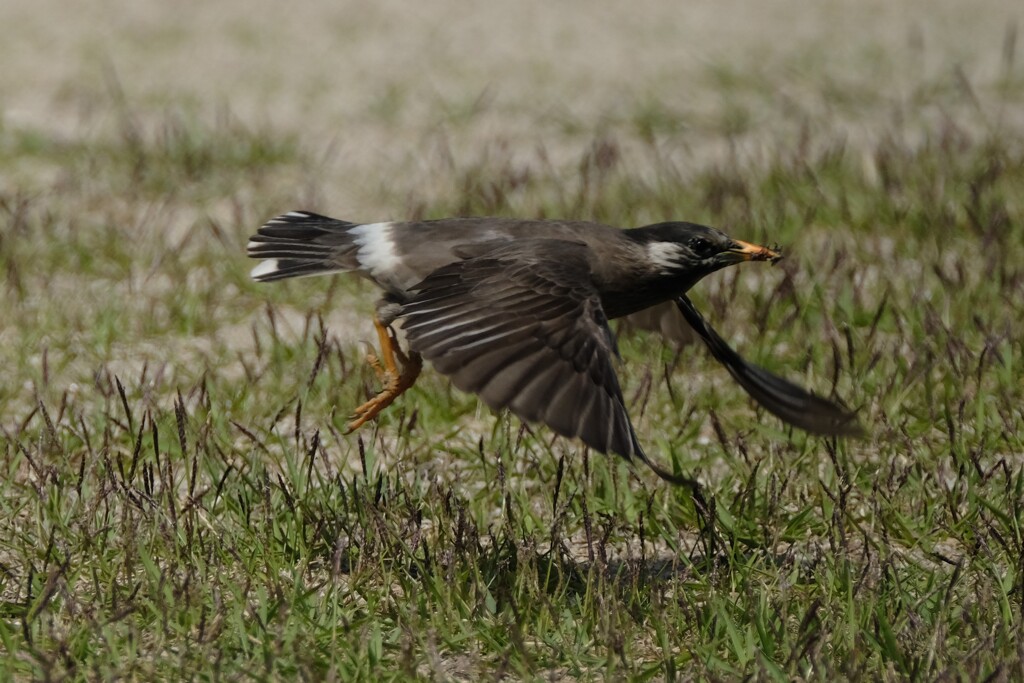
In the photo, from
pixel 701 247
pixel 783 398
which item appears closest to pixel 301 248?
pixel 701 247

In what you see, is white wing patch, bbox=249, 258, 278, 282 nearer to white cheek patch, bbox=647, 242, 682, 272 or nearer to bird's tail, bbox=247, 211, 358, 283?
bird's tail, bbox=247, 211, 358, 283

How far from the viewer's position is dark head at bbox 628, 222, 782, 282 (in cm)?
514

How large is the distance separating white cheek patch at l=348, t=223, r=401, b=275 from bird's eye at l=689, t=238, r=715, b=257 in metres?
1.02

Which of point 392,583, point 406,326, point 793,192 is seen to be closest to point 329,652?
point 392,583

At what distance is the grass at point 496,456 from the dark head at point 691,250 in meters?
0.51

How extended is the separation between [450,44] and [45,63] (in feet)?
9.78

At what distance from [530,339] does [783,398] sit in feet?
3.44

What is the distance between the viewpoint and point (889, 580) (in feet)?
14.0

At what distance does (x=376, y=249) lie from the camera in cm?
544

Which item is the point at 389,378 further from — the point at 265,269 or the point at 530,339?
the point at 530,339

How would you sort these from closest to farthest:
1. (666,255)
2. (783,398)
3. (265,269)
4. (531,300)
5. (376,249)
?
(531,300) → (783,398) → (666,255) → (376,249) → (265,269)

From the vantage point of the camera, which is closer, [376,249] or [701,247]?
[701,247]

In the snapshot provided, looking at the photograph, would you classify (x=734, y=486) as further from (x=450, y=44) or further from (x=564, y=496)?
(x=450, y=44)

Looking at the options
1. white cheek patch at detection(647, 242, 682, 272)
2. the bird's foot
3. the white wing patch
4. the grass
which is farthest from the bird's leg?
white cheek patch at detection(647, 242, 682, 272)
